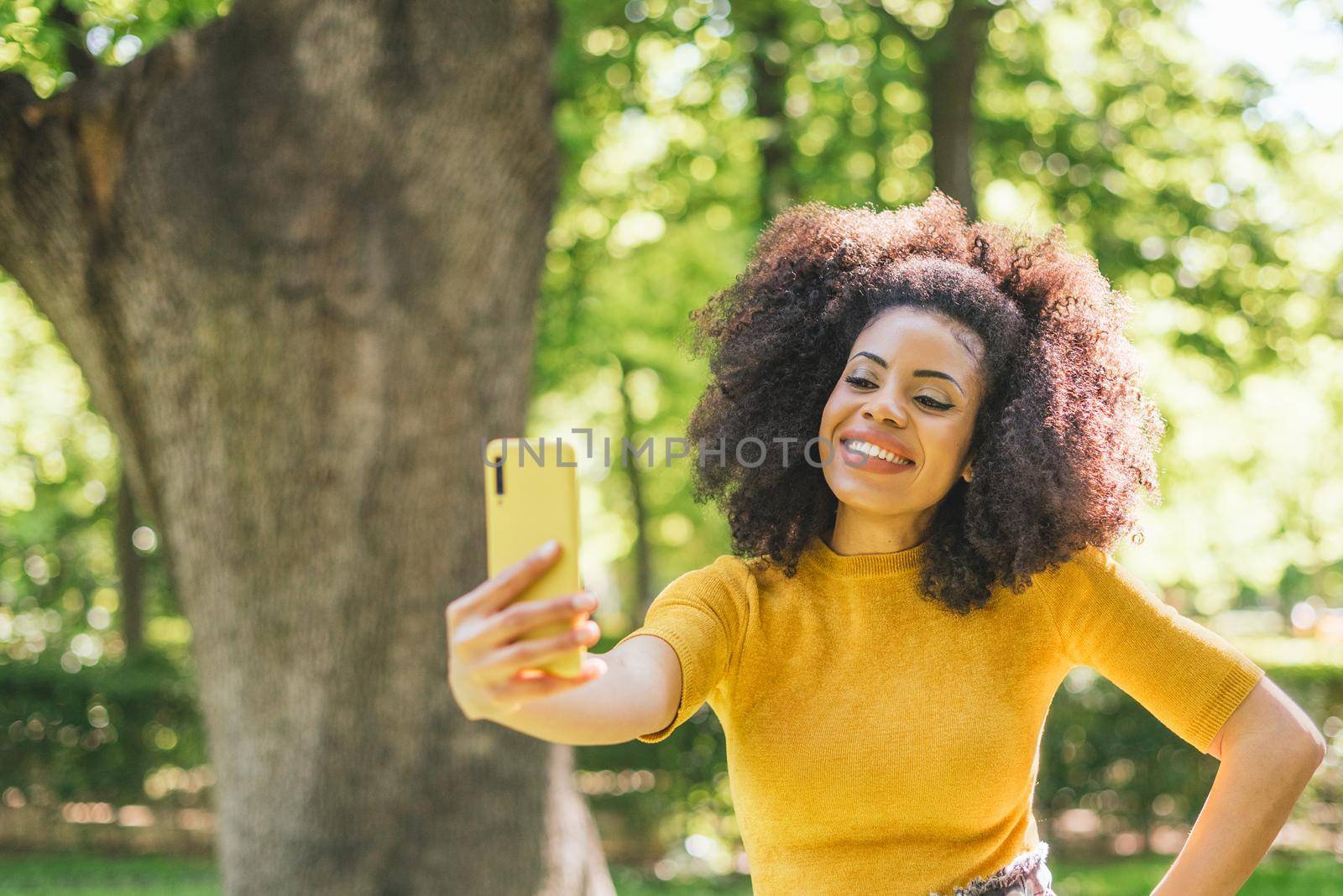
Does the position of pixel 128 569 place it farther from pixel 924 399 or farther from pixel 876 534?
pixel 924 399

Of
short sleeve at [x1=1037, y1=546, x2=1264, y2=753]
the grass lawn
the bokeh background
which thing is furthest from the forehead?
the grass lawn

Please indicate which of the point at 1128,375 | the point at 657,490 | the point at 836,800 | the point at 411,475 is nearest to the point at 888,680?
the point at 836,800

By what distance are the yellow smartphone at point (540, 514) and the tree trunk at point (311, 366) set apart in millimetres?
3325

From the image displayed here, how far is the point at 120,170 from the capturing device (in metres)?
4.79

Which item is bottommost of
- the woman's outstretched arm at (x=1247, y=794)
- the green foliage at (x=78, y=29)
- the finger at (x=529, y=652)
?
the woman's outstretched arm at (x=1247, y=794)

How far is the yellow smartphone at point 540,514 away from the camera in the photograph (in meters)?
1.65

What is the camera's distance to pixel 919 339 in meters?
2.37

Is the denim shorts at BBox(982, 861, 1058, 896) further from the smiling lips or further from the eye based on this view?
the eye

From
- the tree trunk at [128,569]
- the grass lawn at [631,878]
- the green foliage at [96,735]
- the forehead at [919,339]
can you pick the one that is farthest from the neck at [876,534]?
the tree trunk at [128,569]

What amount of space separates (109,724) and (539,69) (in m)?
8.15

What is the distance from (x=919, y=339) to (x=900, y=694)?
0.69 metres

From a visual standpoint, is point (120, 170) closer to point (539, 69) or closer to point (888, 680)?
point (539, 69)

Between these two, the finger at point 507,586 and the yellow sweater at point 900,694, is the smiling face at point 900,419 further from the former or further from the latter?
the finger at point 507,586

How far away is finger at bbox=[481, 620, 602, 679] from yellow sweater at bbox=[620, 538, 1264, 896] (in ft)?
1.61
